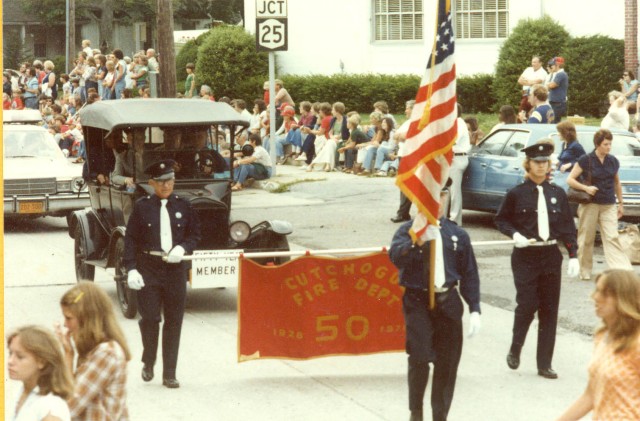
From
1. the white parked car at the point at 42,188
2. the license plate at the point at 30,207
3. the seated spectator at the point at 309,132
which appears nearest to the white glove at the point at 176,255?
the white parked car at the point at 42,188

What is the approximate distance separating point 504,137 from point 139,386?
1000 centimetres

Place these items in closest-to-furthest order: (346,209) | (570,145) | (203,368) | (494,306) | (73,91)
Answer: (203,368) → (494,306) → (570,145) → (346,209) → (73,91)

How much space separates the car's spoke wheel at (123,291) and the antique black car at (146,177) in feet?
0.03

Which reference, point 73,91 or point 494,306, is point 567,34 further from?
point 494,306

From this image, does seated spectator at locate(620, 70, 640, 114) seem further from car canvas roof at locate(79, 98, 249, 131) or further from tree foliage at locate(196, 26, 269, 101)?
tree foliage at locate(196, 26, 269, 101)

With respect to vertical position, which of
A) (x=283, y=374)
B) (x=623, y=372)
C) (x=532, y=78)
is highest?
(x=532, y=78)

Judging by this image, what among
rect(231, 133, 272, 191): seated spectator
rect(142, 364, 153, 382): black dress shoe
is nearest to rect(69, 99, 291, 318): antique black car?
rect(142, 364, 153, 382): black dress shoe

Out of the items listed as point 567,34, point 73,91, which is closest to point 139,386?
point 567,34

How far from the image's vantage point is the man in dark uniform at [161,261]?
386 inches

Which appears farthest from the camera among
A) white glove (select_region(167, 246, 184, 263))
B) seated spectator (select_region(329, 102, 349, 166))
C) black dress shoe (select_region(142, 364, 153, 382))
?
seated spectator (select_region(329, 102, 349, 166))

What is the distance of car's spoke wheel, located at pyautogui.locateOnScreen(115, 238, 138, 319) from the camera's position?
1257cm

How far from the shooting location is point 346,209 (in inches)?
838

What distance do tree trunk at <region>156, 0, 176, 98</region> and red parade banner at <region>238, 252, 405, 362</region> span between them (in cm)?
1344

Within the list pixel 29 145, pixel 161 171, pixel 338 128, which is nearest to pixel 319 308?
pixel 161 171
